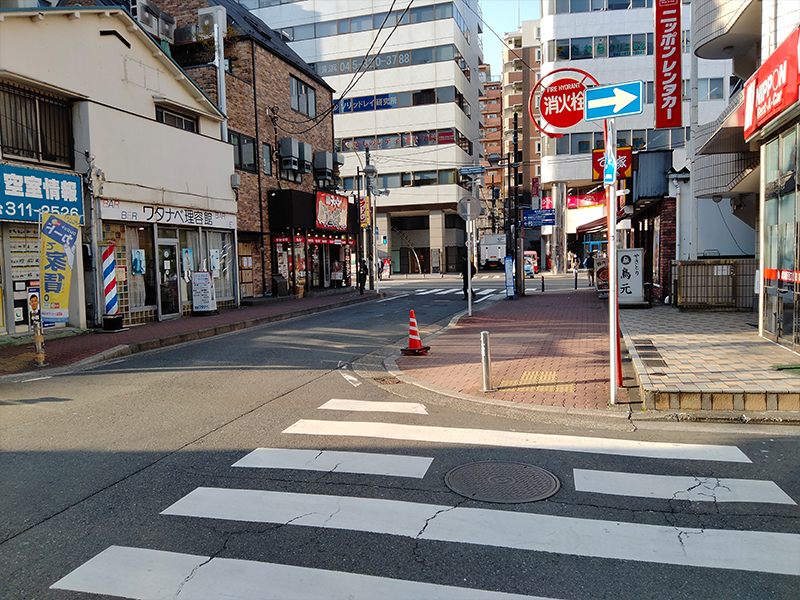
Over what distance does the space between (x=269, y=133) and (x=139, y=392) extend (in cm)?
1852

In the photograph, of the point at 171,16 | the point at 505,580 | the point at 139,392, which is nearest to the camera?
the point at 505,580

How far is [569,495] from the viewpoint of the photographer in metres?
4.42

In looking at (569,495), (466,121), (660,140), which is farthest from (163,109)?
(466,121)

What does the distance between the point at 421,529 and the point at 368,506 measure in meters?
0.53

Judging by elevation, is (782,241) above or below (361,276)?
above

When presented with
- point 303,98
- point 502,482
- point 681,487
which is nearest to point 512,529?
point 502,482

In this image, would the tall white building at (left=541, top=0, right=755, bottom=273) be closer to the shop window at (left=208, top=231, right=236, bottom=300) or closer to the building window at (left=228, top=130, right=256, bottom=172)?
the building window at (left=228, top=130, right=256, bottom=172)

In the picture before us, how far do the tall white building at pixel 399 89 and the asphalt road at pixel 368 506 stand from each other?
41.0 meters

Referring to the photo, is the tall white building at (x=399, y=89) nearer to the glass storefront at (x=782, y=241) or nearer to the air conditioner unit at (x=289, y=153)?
the air conditioner unit at (x=289, y=153)

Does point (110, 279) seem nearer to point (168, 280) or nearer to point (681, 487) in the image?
point (168, 280)

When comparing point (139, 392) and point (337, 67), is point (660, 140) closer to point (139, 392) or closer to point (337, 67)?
point (337, 67)

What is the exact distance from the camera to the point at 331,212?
28609 mm

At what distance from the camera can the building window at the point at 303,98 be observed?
88.2ft

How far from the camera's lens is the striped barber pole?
14.1 m
